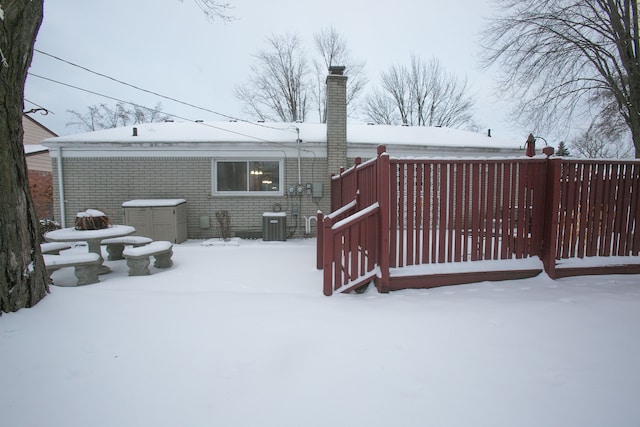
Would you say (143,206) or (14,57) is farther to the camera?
(143,206)

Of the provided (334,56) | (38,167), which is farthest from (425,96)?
(38,167)

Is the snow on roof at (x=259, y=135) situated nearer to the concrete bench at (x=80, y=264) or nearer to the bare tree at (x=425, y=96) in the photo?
the concrete bench at (x=80, y=264)

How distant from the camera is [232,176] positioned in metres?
8.86

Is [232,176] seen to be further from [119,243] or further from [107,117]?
[107,117]

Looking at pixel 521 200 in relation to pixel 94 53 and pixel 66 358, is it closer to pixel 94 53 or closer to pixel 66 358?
pixel 66 358

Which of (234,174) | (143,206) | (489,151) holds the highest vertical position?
(489,151)

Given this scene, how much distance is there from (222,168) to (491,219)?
719 centimetres

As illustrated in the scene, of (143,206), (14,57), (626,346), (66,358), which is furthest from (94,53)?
(626,346)

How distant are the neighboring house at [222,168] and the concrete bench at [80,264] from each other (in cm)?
429

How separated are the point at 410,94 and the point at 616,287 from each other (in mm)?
22203

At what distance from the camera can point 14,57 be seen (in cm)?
274

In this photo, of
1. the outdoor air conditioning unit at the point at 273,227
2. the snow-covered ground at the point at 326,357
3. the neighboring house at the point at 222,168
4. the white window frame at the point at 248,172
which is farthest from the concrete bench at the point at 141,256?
the white window frame at the point at 248,172

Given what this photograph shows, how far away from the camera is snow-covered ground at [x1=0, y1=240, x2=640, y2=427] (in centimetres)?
178

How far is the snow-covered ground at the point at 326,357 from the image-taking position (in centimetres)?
Result: 178
